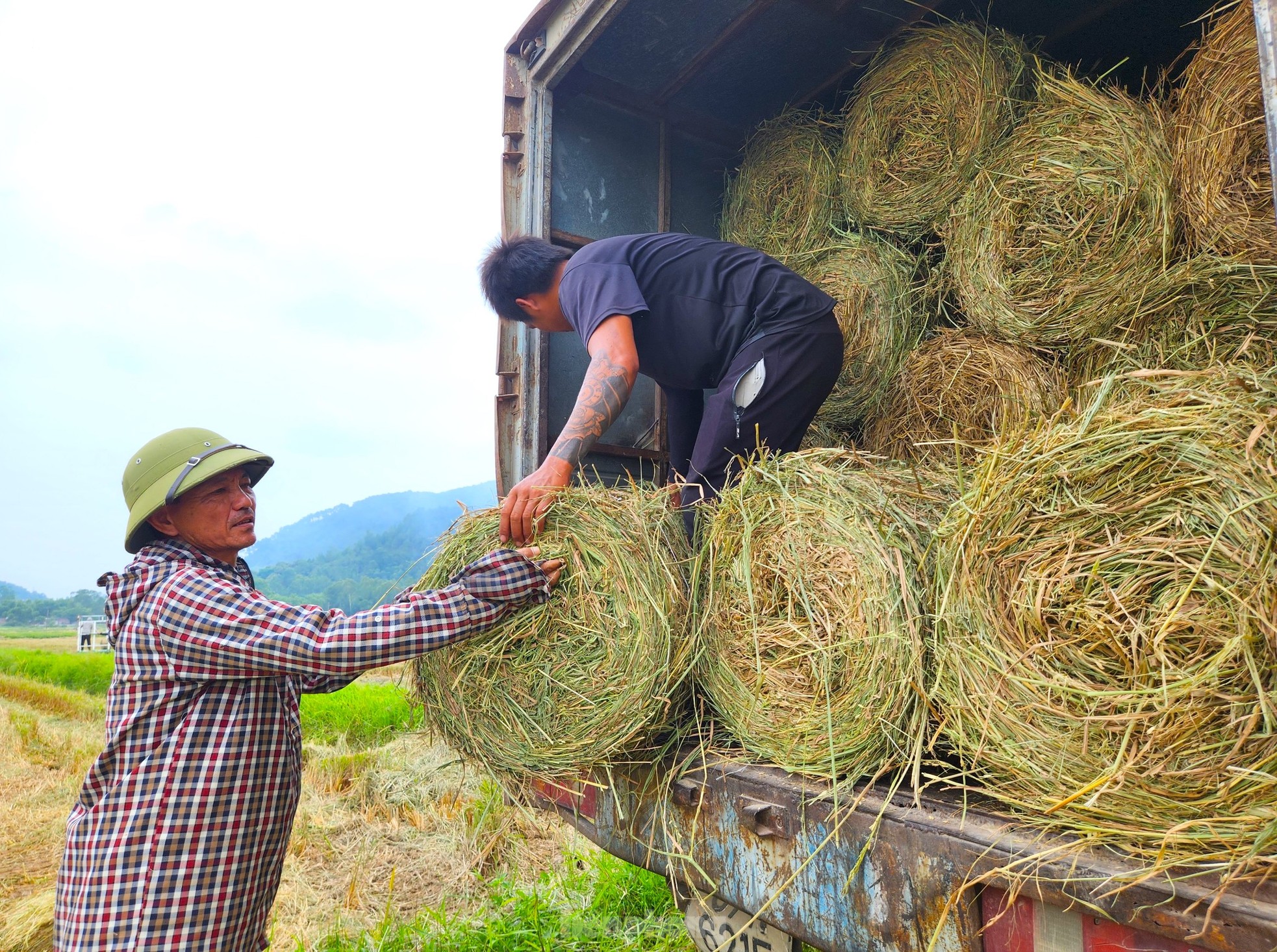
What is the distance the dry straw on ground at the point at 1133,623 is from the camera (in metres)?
1.22

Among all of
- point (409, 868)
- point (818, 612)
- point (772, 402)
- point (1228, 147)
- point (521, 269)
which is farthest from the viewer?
point (409, 868)

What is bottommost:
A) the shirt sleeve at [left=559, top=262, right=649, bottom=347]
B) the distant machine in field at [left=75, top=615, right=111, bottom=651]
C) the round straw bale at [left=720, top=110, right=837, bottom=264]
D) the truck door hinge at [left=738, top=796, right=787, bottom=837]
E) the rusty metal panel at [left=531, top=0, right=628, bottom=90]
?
the distant machine in field at [left=75, top=615, right=111, bottom=651]

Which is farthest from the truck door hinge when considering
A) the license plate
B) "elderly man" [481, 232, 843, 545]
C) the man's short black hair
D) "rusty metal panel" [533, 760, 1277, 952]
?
the man's short black hair

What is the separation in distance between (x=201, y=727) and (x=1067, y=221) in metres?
3.05

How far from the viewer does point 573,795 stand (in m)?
2.12

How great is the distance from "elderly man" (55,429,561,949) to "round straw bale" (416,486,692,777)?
0.09 m

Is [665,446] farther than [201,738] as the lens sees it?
Yes

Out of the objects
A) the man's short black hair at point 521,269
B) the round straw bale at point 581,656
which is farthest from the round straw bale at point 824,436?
the round straw bale at point 581,656

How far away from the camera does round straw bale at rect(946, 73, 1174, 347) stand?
2695 millimetres

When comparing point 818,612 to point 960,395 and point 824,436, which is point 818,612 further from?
point 824,436

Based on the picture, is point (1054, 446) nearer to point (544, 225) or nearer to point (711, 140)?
point (544, 225)

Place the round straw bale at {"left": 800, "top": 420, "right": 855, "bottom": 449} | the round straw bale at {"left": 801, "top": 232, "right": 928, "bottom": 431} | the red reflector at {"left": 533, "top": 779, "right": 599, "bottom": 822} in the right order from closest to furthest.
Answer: the red reflector at {"left": 533, "top": 779, "right": 599, "bottom": 822}
the round straw bale at {"left": 801, "top": 232, "right": 928, "bottom": 431}
the round straw bale at {"left": 800, "top": 420, "right": 855, "bottom": 449}

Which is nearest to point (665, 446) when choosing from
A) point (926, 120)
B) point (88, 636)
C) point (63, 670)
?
point (926, 120)

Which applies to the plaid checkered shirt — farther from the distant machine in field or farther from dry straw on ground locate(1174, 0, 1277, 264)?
the distant machine in field
